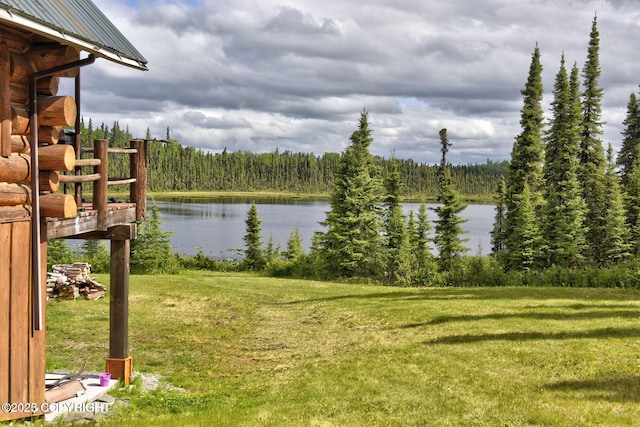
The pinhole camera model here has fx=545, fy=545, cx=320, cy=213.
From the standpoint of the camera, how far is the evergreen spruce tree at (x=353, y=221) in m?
36.4

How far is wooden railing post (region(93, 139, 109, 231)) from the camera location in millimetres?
10109

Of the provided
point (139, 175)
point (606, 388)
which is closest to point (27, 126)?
point (139, 175)

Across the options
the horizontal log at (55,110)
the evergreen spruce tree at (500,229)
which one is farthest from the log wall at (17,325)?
the evergreen spruce tree at (500,229)

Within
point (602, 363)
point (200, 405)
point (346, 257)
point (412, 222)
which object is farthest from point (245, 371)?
point (412, 222)

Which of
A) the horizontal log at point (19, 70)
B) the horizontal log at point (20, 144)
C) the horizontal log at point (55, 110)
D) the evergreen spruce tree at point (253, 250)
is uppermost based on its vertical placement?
the horizontal log at point (19, 70)

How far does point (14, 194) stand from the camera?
7855 millimetres

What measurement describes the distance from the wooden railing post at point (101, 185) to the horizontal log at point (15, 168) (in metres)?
1.91

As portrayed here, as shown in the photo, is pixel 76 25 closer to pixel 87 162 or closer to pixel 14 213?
pixel 87 162

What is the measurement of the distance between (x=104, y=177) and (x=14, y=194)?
241cm

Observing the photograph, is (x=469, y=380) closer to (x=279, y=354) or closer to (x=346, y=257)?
(x=279, y=354)

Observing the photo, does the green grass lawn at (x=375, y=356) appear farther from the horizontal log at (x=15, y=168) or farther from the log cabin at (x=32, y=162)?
the horizontal log at (x=15, y=168)

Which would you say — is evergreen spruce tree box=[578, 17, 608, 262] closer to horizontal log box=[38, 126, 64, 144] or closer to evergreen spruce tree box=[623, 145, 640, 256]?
evergreen spruce tree box=[623, 145, 640, 256]

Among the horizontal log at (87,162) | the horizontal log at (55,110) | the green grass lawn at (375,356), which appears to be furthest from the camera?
the green grass lawn at (375,356)

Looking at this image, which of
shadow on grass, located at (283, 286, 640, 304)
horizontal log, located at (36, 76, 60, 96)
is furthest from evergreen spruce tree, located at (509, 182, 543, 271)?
horizontal log, located at (36, 76, 60, 96)
